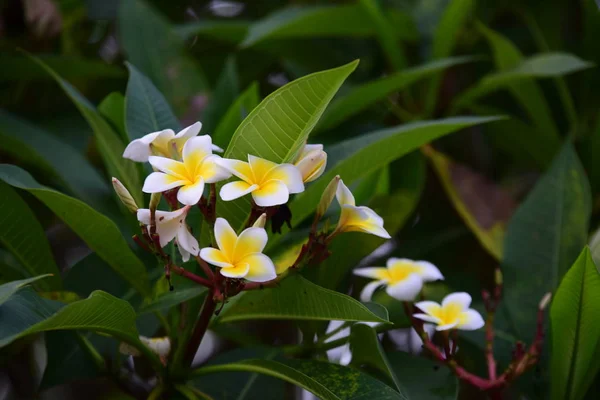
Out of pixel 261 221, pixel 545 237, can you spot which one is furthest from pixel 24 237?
pixel 545 237

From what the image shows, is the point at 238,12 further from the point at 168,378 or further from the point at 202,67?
the point at 168,378

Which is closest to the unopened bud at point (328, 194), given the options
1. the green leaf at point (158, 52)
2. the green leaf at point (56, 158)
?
the green leaf at point (56, 158)

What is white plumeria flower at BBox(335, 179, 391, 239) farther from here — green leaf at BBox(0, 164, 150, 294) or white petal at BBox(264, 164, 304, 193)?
green leaf at BBox(0, 164, 150, 294)

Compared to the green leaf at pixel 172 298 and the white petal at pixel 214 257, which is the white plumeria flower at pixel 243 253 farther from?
the green leaf at pixel 172 298

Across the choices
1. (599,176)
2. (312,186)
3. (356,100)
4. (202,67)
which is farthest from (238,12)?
(312,186)

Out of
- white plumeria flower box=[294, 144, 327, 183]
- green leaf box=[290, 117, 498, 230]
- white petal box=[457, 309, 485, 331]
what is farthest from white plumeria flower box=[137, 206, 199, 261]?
white petal box=[457, 309, 485, 331]
